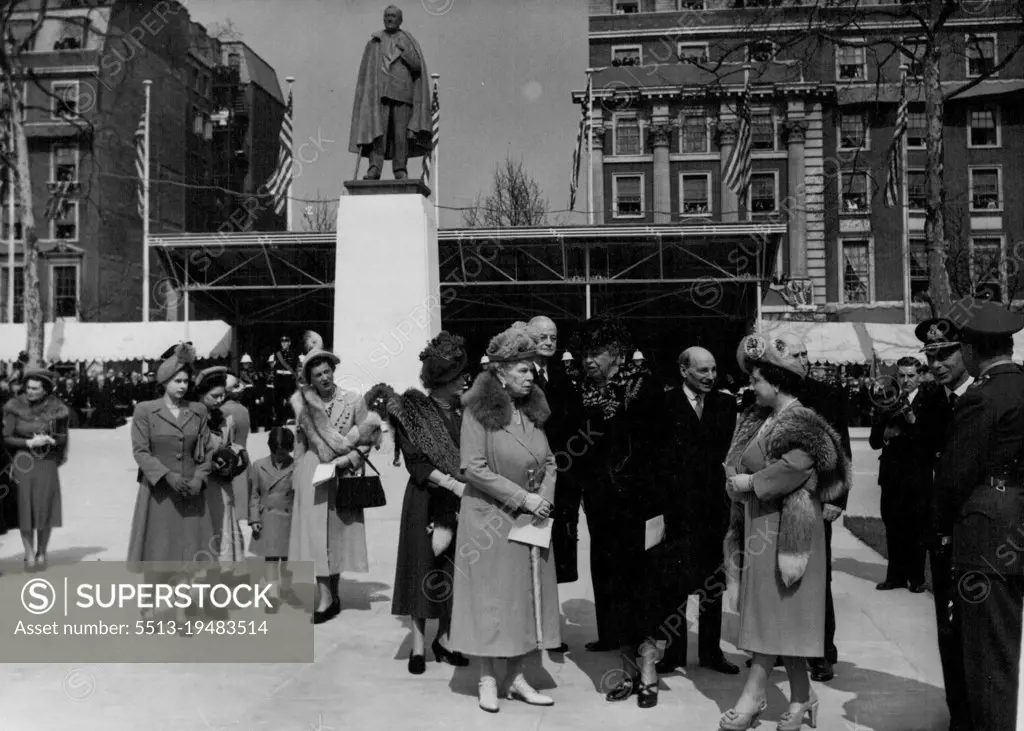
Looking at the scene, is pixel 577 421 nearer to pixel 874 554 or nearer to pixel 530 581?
pixel 530 581

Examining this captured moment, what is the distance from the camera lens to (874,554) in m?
9.85

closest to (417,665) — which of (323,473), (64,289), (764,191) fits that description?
(323,473)

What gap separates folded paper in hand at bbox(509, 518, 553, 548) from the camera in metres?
5.14

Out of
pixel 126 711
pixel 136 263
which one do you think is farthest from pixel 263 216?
pixel 126 711

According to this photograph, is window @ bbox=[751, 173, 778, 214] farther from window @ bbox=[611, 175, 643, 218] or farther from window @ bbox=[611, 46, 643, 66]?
window @ bbox=[611, 46, 643, 66]

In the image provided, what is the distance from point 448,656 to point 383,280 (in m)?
9.13

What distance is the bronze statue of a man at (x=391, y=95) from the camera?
1370cm

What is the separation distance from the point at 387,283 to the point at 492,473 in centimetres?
983

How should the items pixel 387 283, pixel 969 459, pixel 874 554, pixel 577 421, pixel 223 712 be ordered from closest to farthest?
pixel 969 459, pixel 223 712, pixel 577 421, pixel 874 554, pixel 387 283

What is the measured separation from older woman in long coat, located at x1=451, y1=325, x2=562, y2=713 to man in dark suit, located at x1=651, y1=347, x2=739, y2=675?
68 centimetres

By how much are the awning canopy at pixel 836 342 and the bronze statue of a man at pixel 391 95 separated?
1886 centimetres

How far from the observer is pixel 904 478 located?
27.0 feet

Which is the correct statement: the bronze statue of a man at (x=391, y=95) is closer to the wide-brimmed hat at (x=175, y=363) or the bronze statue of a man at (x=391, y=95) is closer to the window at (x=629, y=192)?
the wide-brimmed hat at (x=175, y=363)

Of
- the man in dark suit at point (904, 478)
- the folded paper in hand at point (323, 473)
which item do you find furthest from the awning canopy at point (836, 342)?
the folded paper in hand at point (323, 473)
